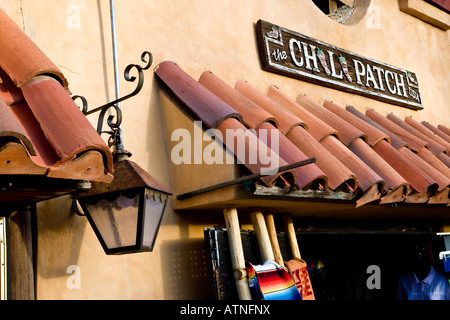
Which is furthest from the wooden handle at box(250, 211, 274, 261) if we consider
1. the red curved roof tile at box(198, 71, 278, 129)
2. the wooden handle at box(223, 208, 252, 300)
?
the red curved roof tile at box(198, 71, 278, 129)

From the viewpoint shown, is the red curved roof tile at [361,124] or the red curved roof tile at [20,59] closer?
the red curved roof tile at [20,59]

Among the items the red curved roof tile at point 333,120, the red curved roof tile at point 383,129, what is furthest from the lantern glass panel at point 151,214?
the red curved roof tile at point 383,129

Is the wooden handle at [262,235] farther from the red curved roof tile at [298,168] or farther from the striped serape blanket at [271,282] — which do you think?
the red curved roof tile at [298,168]

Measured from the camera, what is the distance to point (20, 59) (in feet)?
10.3

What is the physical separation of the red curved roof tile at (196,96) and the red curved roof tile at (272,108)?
1.79 ft

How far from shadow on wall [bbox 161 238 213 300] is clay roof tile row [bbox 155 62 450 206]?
0.88 meters

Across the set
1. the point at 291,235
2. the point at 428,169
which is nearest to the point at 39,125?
the point at 291,235

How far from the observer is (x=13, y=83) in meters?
3.10

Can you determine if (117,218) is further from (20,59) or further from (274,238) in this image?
(274,238)

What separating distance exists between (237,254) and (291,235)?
2.85 feet

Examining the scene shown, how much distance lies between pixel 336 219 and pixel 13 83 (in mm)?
3678

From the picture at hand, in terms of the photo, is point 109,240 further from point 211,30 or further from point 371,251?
point 371,251

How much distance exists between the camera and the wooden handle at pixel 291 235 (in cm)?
481
